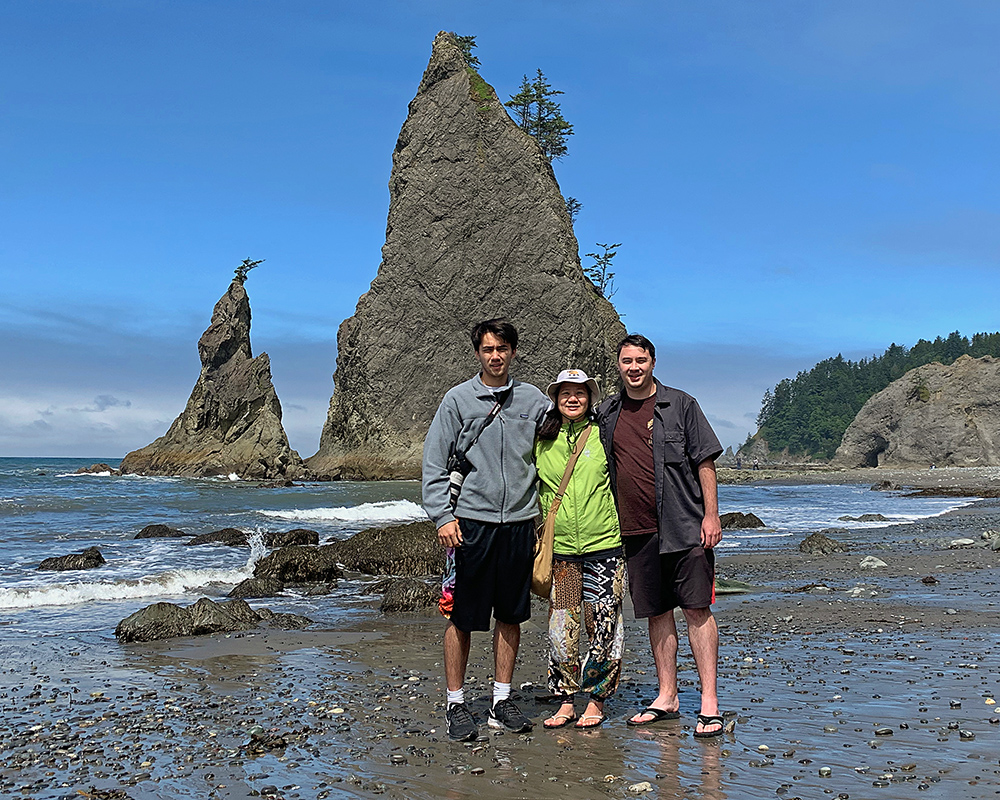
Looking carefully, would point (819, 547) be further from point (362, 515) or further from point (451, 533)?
point (362, 515)

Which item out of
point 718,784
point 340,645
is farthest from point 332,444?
point 718,784

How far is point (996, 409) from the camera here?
89.6 meters

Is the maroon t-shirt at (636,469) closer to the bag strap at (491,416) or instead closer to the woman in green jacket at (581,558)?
the woman in green jacket at (581,558)

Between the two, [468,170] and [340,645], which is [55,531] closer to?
[340,645]

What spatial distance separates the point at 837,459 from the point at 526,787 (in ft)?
366

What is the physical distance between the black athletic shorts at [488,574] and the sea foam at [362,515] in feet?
62.9

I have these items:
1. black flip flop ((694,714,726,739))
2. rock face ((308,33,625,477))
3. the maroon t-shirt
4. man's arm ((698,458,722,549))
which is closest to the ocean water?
the maroon t-shirt

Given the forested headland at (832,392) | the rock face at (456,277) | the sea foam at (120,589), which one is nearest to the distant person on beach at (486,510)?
the sea foam at (120,589)

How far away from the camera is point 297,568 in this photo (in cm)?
1223

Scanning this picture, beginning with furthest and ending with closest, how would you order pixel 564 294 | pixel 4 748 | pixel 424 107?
pixel 424 107
pixel 564 294
pixel 4 748

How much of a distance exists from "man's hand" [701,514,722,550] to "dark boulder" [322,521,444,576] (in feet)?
28.5

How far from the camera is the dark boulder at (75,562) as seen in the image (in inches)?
527

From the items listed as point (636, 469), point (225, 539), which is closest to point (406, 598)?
point (636, 469)

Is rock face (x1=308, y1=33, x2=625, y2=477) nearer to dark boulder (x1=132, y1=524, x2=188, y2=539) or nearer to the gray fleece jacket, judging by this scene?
dark boulder (x1=132, y1=524, x2=188, y2=539)
